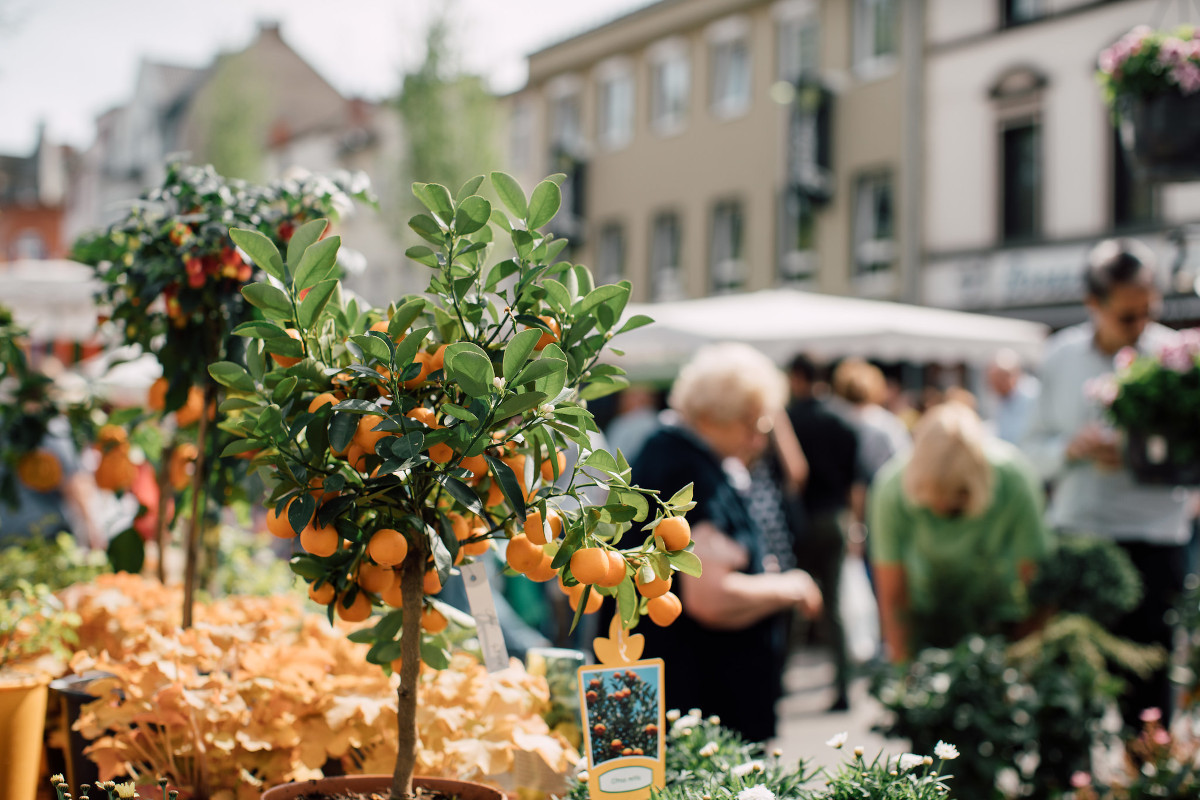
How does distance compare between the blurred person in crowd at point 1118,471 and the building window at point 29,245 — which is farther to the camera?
the building window at point 29,245

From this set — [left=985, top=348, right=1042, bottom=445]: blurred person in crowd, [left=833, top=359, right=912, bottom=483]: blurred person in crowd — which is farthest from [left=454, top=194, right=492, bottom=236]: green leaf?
[left=985, top=348, right=1042, bottom=445]: blurred person in crowd

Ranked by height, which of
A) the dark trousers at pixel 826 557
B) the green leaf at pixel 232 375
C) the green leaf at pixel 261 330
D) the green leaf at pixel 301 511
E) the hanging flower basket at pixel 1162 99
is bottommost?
the dark trousers at pixel 826 557

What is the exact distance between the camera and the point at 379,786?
4.71ft

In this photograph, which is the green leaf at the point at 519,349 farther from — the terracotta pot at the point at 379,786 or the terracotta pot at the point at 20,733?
the terracotta pot at the point at 20,733

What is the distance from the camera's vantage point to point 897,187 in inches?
615

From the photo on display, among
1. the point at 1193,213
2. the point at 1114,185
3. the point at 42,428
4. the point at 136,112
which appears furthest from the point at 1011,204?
the point at 136,112

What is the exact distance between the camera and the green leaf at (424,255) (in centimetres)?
130

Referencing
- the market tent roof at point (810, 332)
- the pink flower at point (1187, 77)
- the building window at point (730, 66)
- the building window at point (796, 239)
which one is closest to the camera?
the pink flower at point (1187, 77)

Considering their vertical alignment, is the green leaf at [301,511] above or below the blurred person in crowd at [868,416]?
below

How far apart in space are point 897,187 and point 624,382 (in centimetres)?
1502

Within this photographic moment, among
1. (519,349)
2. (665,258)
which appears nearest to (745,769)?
(519,349)

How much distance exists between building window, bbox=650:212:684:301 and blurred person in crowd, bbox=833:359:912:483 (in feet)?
40.4

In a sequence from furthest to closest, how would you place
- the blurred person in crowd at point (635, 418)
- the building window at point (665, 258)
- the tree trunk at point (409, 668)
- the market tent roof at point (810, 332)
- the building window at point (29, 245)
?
the building window at point (29, 245) < the building window at point (665, 258) < the market tent roof at point (810, 332) < the blurred person in crowd at point (635, 418) < the tree trunk at point (409, 668)

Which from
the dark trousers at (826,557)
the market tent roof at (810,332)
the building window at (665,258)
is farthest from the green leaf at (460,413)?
the building window at (665,258)
